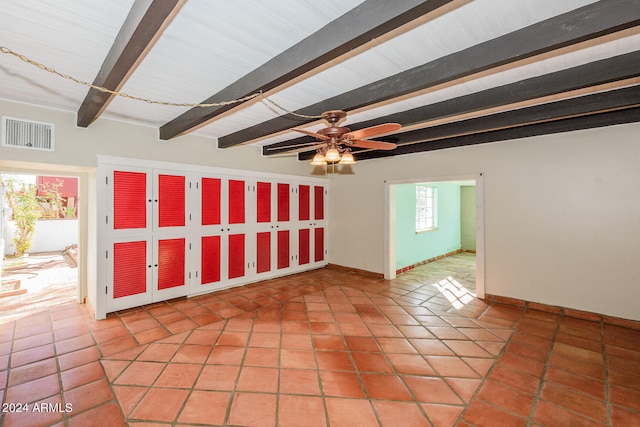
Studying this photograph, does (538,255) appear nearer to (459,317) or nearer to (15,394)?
(459,317)

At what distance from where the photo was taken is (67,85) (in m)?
2.61

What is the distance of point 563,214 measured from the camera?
369 centimetres

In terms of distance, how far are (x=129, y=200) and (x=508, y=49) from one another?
429cm

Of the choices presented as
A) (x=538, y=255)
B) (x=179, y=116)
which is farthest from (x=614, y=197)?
(x=179, y=116)

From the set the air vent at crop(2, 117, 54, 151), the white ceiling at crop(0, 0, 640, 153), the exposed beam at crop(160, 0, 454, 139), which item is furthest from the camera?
the air vent at crop(2, 117, 54, 151)

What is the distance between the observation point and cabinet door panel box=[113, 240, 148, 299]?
3588 mm

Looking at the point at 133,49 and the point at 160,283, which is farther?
the point at 160,283

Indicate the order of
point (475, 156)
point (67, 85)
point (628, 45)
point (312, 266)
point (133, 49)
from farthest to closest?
point (312, 266)
point (475, 156)
point (67, 85)
point (628, 45)
point (133, 49)

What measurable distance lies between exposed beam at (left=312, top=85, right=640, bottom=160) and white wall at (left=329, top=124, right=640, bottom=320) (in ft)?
0.66

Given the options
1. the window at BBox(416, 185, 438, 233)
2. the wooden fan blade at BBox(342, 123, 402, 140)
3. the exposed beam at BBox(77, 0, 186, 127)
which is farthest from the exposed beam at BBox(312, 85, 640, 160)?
the exposed beam at BBox(77, 0, 186, 127)

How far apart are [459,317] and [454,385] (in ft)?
5.03

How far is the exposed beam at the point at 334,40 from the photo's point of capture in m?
1.33

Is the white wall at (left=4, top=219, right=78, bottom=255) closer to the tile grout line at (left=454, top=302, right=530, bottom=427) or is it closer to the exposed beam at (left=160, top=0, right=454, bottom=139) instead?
the exposed beam at (left=160, top=0, right=454, bottom=139)

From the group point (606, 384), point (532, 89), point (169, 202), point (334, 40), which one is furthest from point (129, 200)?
point (606, 384)
